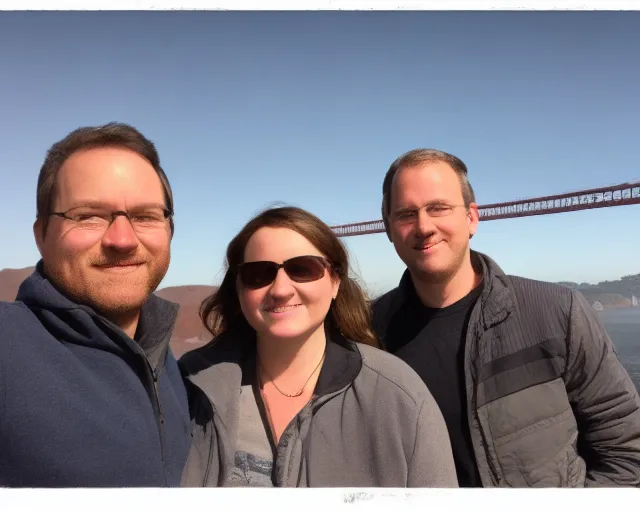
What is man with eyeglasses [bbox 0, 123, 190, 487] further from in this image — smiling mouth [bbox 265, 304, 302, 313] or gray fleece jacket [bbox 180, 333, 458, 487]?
smiling mouth [bbox 265, 304, 302, 313]

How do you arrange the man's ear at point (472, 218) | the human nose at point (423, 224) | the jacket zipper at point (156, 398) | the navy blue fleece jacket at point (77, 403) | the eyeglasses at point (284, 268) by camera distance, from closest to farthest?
the navy blue fleece jacket at point (77, 403), the jacket zipper at point (156, 398), the eyeglasses at point (284, 268), the human nose at point (423, 224), the man's ear at point (472, 218)

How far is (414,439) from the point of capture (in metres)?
1.27

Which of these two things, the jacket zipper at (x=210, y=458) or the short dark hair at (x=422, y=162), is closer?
the jacket zipper at (x=210, y=458)

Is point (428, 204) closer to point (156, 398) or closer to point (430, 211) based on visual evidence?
point (430, 211)

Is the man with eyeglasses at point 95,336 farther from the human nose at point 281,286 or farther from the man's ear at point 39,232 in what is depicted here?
the human nose at point 281,286

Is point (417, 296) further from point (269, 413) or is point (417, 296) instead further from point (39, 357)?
point (39, 357)

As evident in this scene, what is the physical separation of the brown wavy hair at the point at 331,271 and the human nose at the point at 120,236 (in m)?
0.35

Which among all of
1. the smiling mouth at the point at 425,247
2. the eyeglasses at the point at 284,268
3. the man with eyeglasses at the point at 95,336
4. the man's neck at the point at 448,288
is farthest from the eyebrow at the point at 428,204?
the man with eyeglasses at the point at 95,336

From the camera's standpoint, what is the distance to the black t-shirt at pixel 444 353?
1.61 meters

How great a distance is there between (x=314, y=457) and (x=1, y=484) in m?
0.82

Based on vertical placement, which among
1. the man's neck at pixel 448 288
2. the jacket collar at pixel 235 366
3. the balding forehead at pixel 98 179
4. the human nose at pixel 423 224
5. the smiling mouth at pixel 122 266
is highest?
the balding forehead at pixel 98 179

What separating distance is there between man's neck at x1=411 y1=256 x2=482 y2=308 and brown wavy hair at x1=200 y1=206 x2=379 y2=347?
29 cm

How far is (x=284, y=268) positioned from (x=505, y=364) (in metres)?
0.92
